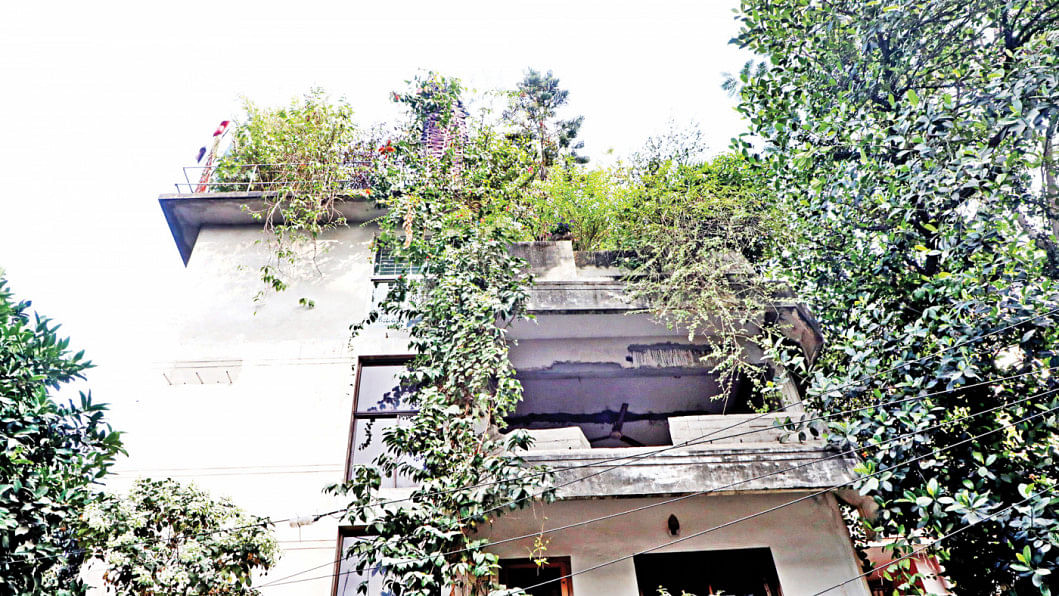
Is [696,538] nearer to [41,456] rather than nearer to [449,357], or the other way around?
[449,357]

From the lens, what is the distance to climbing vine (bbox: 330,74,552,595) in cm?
496

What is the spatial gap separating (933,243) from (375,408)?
20.0ft

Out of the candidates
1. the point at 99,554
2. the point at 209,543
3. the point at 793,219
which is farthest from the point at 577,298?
the point at 99,554

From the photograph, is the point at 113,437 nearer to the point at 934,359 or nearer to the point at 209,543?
the point at 209,543

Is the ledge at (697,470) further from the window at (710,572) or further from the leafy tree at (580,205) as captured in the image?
the leafy tree at (580,205)

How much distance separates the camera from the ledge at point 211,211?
900 cm

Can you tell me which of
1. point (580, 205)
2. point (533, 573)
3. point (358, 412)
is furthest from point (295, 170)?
point (533, 573)

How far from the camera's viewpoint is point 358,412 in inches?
293

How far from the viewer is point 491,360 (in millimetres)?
6027

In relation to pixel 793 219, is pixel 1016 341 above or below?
below

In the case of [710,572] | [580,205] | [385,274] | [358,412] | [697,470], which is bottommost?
[710,572]

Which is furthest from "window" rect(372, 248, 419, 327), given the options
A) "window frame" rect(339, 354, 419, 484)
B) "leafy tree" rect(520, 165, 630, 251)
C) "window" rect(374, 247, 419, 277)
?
"leafy tree" rect(520, 165, 630, 251)

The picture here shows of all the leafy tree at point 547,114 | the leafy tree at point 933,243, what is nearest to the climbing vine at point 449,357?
the leafy tree at point 933,243

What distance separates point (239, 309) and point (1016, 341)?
28.2ft
